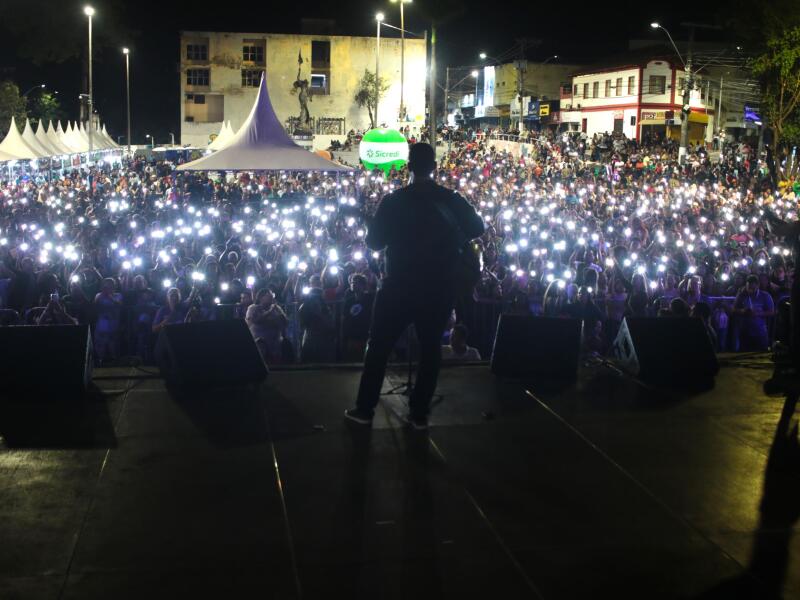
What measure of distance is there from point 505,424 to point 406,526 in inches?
66.1

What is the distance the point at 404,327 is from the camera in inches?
206

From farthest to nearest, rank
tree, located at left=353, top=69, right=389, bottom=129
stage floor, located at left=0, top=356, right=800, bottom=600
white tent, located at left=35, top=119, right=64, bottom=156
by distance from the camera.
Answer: tree, located at left=353, top=69, right=389, bottom=129
white tent, located at left=35, top=119, right=64, bottom=156
stage floor, located at left=0, top=356, right=800, bottom=600

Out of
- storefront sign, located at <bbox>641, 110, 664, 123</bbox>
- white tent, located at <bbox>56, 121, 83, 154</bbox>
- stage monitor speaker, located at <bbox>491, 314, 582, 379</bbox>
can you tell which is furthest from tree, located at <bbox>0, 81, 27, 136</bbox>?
stage monitor speaker, located at <bbox>491, 314, 582, 379</bbox>

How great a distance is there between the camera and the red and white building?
6394cm

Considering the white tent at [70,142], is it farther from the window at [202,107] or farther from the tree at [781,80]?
the tree at [781,80]

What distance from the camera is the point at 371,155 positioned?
20516mm

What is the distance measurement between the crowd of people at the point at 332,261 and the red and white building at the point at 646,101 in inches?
1530

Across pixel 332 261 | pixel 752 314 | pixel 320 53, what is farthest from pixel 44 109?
pixel 752 314

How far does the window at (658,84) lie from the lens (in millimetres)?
65438

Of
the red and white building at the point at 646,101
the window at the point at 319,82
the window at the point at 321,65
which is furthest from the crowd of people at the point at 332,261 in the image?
the window at the point at 319,82

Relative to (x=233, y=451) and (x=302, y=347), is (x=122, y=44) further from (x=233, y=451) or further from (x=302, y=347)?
(x=233, y=451)

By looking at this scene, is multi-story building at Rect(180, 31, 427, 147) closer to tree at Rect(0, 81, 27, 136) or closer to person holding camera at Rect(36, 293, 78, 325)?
tree at Rect(0, 81, 27, 136)

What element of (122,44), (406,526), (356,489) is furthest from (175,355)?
(122,44)

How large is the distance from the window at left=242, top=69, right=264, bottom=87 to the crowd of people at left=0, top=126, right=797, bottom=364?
41106 millimetres
